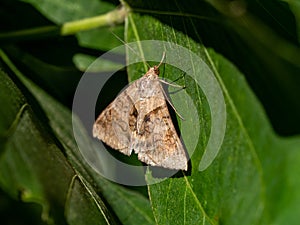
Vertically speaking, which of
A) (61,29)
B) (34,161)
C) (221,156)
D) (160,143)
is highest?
(61,29)

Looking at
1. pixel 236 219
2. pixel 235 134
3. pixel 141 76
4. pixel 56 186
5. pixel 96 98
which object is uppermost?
pixel 96 98

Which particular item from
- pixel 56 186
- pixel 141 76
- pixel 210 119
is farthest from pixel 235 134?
pixel 56 186

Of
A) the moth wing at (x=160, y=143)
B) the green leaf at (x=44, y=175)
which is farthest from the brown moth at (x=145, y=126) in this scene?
the green leaf at (x=44, y=175)

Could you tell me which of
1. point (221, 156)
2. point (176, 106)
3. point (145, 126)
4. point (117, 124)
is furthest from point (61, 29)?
point (221, 156)

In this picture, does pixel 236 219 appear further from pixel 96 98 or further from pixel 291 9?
pixel 96 98

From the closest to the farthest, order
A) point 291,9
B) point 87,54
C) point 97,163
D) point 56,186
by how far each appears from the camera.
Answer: point 56,186
point 291,9
point 97,163
point 87,54

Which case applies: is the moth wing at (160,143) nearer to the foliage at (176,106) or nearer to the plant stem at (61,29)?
the foliage at (176,106)

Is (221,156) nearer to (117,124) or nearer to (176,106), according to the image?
(176,106)
